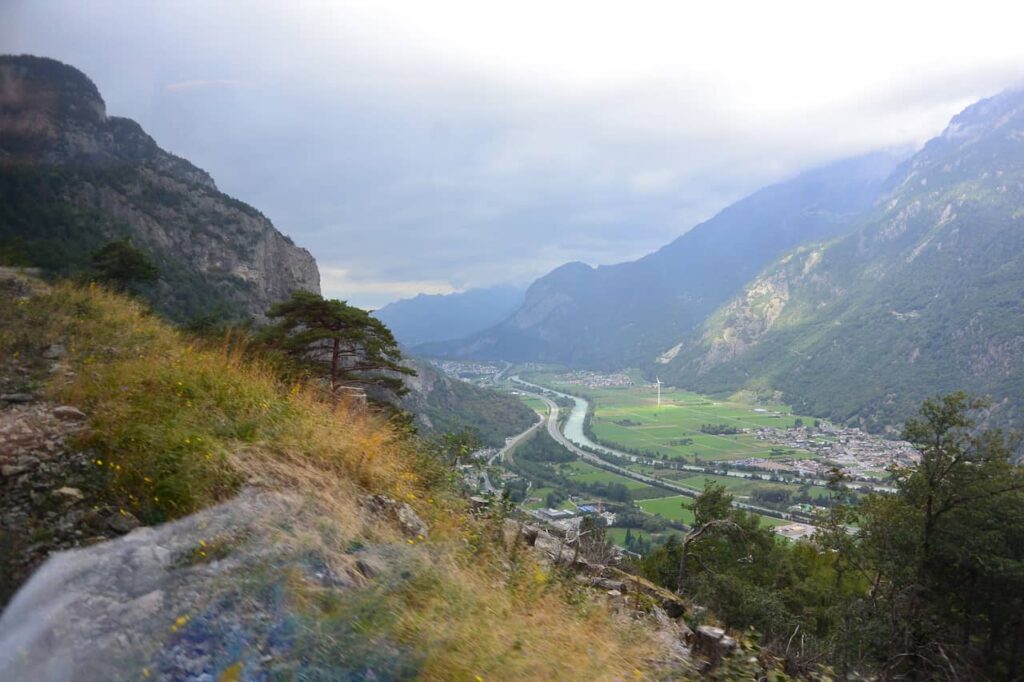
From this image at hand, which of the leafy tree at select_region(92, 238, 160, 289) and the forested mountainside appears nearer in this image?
the leafy tree at select_region(92, 238, 160, 289)

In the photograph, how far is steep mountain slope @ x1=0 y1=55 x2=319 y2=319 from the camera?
2781 centimetres

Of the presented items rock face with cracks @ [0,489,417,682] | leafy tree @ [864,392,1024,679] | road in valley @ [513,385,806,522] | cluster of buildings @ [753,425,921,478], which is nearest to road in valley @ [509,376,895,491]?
road in valley @ [513,385,806,522]

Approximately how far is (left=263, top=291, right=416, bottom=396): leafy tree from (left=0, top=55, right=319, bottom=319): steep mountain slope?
11.1 m

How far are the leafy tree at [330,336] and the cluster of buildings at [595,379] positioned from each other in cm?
14491

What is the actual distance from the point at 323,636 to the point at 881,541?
40.8 ft

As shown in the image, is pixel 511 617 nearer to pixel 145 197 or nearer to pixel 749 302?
pixel 145 197

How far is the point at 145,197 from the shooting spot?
66.8 meters

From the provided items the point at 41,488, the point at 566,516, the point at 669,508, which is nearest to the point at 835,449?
the point at 669,508

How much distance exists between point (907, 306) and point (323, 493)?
14978 cm

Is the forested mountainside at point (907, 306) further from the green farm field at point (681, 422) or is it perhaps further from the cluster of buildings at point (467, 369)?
the cluster of buildings at point (467, 369)

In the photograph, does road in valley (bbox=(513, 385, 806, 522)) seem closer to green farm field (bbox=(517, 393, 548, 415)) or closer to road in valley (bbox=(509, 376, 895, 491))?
road in valley (bbox=(509, 376, 895, 491))

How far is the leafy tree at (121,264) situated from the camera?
17.4 m

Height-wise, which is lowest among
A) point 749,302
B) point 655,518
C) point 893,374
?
point 655,518

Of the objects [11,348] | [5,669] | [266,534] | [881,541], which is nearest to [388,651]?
[266,534]
